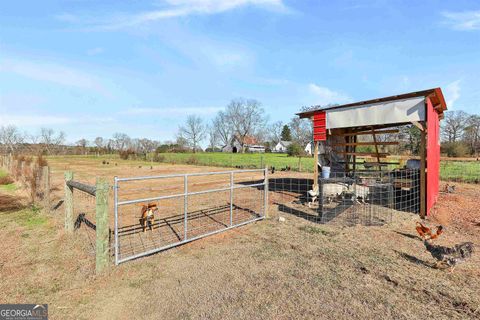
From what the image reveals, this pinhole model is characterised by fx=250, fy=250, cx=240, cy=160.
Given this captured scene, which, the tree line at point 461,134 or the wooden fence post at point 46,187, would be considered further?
the tree line at point 461,134

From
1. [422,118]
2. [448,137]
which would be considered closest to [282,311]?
[422,118]

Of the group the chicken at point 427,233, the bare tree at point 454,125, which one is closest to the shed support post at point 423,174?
the chicken at point 427,233

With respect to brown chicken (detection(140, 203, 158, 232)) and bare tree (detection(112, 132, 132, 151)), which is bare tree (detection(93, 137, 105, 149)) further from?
brown chicken (detection(140, 203, 158, 232))

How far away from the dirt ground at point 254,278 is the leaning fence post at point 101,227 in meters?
0.19

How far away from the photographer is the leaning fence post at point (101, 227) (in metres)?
3.58

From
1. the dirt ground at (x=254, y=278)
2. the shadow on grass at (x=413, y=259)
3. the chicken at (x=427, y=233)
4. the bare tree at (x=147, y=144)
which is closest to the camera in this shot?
the dirt ground at (x=254, y=278)

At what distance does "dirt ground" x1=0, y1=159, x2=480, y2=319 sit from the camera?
9.12 ft

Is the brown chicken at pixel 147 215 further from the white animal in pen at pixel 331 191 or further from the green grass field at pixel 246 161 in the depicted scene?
the green grass field at pixel 246 161

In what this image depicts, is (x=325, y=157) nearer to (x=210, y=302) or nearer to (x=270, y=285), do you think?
(x=270, y=285)

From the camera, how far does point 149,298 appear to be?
9.91 ft

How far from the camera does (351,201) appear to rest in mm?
8133

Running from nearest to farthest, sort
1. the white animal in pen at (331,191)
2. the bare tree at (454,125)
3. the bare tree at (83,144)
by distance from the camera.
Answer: the white animal in pen at (331,191), the bare tree at (454,125), the bare tree at (83,144)

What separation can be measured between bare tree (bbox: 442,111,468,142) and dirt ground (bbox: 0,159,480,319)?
54.0 meters

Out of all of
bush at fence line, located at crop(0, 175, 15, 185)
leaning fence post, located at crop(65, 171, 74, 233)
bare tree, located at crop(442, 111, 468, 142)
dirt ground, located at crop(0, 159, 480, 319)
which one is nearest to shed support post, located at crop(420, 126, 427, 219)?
dirt ground, located at crop(0, 159, 480, 319)
